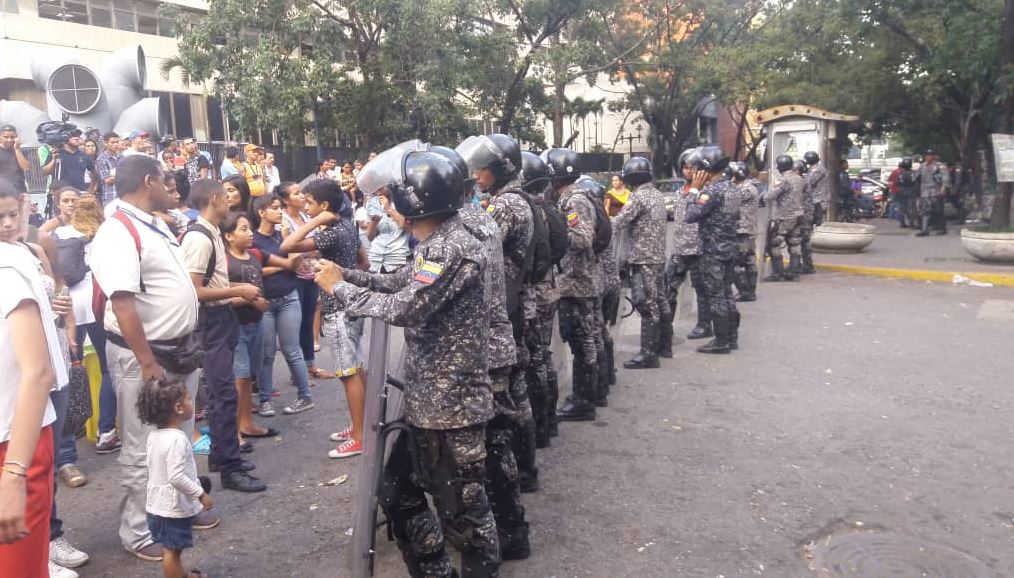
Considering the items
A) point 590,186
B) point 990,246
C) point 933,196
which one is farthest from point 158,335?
point 933,196

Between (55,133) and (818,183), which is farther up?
(55,133)

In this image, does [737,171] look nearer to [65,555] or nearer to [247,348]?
[247,348]

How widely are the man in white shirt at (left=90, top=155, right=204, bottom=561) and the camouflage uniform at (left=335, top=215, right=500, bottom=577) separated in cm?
115

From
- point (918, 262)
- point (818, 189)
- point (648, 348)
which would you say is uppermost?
point (818, 189)

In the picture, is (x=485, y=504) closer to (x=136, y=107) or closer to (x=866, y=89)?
(x=136, y=107)

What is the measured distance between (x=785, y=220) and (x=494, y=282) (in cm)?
986

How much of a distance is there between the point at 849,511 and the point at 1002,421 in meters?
2.21

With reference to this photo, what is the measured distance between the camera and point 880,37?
21.5m

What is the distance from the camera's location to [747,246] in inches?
413

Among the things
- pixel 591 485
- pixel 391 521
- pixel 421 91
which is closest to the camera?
pixel 391 521

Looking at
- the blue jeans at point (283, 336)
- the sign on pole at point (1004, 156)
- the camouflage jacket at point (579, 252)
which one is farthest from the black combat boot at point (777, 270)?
the blue jeans at point (283, 336)

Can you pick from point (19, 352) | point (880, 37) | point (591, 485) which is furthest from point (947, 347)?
point (880, 37)

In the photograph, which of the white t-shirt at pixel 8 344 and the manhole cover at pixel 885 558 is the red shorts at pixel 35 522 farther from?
the manhole cover at pixel 885 558

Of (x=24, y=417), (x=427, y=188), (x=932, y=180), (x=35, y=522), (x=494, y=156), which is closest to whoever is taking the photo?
(x=24, y=417)
